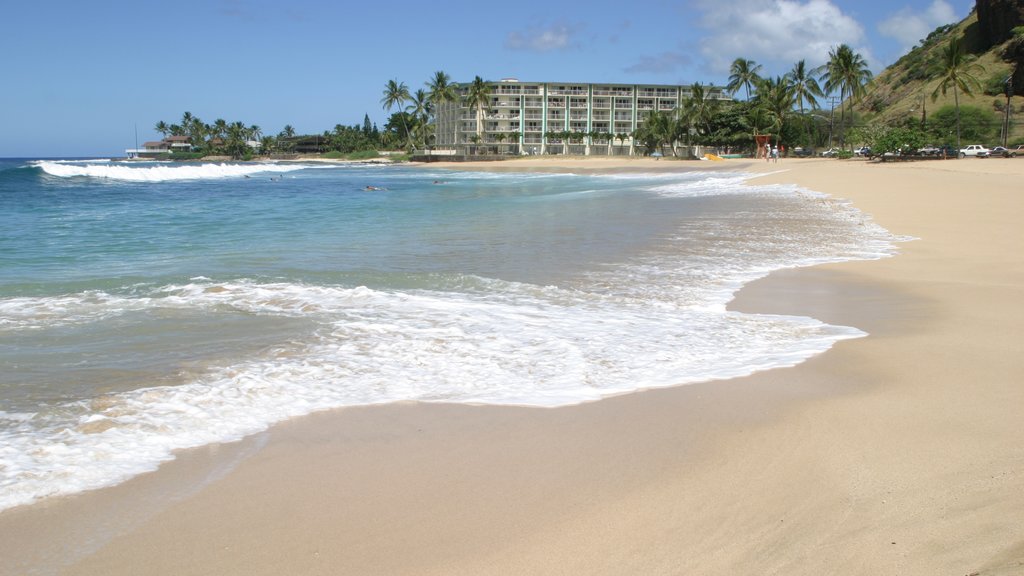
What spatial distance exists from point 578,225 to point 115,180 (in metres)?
47.2

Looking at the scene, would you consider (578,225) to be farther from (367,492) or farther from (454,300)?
(367,492)

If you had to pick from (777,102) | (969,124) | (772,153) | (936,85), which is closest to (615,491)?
(772,153)

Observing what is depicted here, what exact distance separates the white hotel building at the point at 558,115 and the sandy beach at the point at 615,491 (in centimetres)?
11120

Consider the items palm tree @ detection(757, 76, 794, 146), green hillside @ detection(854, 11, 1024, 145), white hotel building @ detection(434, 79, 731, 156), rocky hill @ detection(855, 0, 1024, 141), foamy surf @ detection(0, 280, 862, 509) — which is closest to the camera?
foamy surf @ detection(0, 280, 862, 509)

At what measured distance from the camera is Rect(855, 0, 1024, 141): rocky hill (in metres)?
67.2

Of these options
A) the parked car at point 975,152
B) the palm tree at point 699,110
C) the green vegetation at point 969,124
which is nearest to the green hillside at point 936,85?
the green vegetation at point 969,124

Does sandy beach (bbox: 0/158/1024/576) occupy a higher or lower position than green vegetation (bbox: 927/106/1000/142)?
lower

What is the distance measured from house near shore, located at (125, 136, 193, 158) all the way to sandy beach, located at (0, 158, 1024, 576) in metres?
187

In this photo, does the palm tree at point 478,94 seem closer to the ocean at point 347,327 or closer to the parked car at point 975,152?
the parked car at point 975,152

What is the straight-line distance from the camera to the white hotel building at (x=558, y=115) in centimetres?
11575

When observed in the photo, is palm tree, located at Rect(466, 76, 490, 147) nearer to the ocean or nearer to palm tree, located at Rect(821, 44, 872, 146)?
palm tree, located at Rect(821, 44, 872, 146)

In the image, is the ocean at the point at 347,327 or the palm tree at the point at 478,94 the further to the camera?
the palm tree at the point at 478,94

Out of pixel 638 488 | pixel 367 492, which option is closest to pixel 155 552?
pixel 367 492

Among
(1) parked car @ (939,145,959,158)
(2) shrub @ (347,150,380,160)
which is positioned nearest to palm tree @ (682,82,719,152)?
(1) parked car @ (939,145,959,158)
